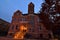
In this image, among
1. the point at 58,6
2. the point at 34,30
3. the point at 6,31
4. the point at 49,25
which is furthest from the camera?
the point at 6,31

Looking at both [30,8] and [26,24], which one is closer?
[26,24]

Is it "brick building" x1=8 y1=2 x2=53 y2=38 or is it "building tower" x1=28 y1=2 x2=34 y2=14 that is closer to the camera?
"brick building" x1=8 y1=2 x2=53 y2=38

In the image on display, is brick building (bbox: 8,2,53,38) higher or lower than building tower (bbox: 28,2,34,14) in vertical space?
lower

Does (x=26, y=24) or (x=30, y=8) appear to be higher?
(x=30, y=8)

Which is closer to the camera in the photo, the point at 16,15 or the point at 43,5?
the point at 43,5

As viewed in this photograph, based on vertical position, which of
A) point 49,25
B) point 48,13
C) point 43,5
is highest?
point 43,5

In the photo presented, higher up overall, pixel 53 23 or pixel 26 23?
pixel 26 23

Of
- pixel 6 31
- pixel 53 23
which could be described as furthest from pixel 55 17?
pixel 6 31

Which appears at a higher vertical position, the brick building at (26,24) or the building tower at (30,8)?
the building tower at (30,8)

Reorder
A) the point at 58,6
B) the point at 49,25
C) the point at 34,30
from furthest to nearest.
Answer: the point at 34,30, the point at 49,25, the point at 58,6

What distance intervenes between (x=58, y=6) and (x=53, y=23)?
1428mm

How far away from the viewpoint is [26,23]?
41188 millimetres

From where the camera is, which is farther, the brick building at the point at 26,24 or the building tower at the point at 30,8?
the building tower at the point at 30,8

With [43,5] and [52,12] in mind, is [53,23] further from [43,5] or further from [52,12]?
[43,5]
